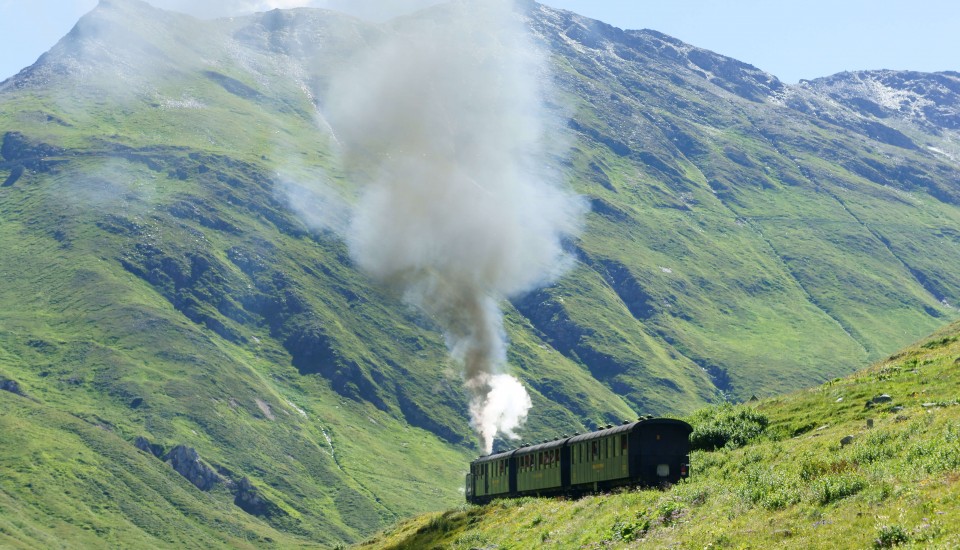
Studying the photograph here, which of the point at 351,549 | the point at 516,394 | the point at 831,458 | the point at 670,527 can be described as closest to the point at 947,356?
the point at 831,458

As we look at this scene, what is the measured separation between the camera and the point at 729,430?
78438 mm

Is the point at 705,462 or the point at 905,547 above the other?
the point at 905,547

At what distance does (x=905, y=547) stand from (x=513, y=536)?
34.7 meters

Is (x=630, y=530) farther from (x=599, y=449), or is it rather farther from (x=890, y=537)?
(x=599, y=449)

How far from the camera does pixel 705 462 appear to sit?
70312 millimetres

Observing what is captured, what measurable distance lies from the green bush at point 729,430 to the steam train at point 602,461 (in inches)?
352

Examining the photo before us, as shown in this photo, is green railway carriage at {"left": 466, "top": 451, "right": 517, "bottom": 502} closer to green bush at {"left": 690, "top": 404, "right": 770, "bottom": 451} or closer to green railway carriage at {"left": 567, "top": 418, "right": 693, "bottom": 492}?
green bush at {"left": 690, "top": 404, "right": 770, "bottom": 451}

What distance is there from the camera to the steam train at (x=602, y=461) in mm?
67438

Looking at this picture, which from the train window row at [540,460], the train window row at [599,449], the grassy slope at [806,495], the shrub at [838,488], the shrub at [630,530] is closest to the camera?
the grassy slope at [806,495]

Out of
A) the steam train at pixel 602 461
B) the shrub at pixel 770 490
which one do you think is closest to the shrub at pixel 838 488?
the shrub at pixel 770 490

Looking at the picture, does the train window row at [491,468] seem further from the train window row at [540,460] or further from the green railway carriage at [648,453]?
the green railway carriage at [648,453]

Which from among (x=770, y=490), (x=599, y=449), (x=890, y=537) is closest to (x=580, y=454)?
(x=599, y=449)

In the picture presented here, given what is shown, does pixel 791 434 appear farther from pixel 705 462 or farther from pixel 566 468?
pixel 566 468

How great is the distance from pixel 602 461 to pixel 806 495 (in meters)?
29.6
